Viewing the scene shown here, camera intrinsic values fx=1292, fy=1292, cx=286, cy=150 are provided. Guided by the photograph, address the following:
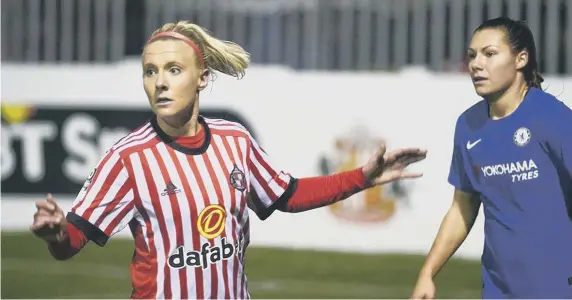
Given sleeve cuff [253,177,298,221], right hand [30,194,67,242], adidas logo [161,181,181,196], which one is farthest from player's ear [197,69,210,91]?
right hand [30,194,67,242]

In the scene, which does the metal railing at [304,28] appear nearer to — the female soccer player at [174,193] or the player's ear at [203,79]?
the player's ear at [203,79]

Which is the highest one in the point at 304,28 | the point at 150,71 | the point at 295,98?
the point at 150,71

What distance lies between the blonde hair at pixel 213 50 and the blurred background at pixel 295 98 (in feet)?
22.2

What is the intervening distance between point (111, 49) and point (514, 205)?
922cm

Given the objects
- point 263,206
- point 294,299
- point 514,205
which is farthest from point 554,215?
point 294,299

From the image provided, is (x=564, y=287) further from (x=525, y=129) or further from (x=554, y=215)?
(x=525, y=129)

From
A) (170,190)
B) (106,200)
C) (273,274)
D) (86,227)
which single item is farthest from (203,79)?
(273,274)

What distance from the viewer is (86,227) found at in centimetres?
493

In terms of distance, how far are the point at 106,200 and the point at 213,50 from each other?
0.75m

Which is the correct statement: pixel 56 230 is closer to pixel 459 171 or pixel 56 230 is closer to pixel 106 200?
pixel 106 200

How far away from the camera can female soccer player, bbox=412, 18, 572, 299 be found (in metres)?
5.29

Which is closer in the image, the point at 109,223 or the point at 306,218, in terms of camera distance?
the point at 109,223

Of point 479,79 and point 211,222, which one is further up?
point 479,79

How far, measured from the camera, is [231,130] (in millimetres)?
5180
